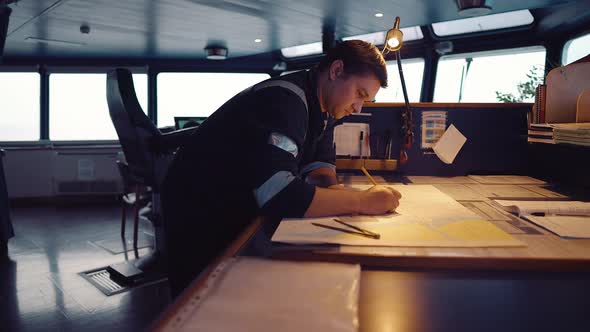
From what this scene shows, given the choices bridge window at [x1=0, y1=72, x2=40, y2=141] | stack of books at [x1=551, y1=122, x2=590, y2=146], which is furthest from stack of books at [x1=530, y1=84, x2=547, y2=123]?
bridge window at [x1=0, y1=72, x2=40, y2=141]

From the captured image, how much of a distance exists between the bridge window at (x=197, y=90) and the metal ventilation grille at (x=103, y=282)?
4.43m

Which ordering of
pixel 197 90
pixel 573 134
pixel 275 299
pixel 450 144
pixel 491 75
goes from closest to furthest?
pixel 275 299 < pixel 573 134 < pixel 450 144 < pixel 491 75 < pixel 197 90

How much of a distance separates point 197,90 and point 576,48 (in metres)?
5.44

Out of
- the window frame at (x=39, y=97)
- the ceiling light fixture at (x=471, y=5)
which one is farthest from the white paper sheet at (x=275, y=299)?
the window frame at (x=39, y=97)

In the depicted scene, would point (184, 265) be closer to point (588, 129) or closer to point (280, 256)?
point (280, 256)

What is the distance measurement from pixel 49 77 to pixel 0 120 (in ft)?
3.27

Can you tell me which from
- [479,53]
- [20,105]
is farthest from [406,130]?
[20,105]

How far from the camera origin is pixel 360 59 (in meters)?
1.28

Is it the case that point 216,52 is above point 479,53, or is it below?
above

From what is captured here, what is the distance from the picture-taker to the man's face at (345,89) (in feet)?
4.29

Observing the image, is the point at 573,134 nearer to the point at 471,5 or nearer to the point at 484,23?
→ the point at 471,5

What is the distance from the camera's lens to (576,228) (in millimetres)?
975

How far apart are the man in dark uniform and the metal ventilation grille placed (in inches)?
65.1

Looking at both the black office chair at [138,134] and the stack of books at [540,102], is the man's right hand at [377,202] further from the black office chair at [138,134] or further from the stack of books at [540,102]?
the black office chair at [138,134]
